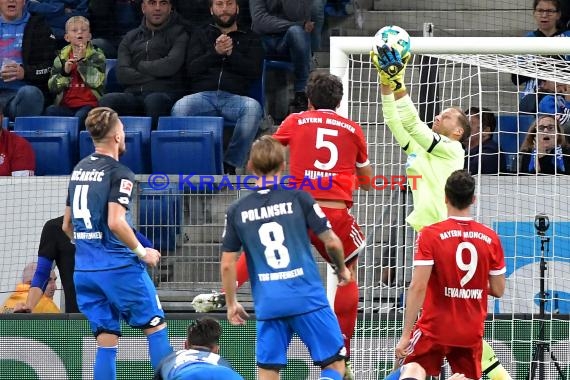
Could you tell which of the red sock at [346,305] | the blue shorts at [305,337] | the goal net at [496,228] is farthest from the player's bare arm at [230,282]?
the goal net at [496,228]

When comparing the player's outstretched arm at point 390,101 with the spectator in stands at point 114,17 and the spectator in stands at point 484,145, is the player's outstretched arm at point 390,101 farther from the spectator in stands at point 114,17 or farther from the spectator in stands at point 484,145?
the spectator in stands at point 114,17

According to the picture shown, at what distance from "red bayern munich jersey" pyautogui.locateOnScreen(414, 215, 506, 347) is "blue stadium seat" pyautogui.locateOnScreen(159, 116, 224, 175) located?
5.07 meters

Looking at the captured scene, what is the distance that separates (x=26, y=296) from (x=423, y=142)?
4420mm

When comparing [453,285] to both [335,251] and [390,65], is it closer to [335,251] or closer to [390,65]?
[335,251]

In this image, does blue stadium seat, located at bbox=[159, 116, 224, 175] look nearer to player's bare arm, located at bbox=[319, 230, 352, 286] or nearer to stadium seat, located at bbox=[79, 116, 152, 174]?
stadium seat, located at bbox=[79, 116, 152, 174]

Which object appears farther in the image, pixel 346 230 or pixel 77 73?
pixel 77 73

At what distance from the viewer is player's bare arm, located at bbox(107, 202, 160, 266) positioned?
27.5 ft

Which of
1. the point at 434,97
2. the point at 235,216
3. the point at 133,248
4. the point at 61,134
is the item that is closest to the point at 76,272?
the point at 133,248

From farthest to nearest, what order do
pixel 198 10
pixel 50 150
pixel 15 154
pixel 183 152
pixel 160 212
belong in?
pixel 198 10 < pixel 50 150 < pixel 15 154 < pixel 183 152 < pixel 160 212

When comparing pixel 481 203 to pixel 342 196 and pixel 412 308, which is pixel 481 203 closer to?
pixel 342 196

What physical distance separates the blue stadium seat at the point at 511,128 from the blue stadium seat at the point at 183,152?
2.85 metres

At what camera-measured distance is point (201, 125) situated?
12.7 m

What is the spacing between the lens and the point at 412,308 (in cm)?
760

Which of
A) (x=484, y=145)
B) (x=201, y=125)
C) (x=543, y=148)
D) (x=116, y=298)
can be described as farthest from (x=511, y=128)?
(x=116, y=298)
